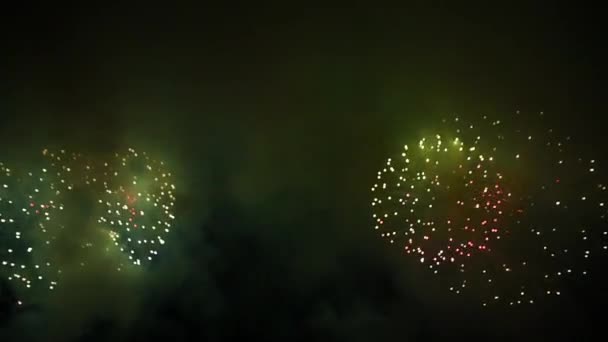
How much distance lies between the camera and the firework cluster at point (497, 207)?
14.1 ft

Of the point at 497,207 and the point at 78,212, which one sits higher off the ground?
the point at 78,212

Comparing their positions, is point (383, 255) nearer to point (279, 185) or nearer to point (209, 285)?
point (279, 185)

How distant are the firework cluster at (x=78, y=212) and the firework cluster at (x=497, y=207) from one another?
211cm

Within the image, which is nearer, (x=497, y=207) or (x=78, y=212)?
(x=497, y=207)

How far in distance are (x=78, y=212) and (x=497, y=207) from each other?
12.6ft

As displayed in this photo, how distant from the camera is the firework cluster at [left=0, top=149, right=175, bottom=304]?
456cm

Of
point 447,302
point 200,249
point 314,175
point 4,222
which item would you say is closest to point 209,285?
point 200,249

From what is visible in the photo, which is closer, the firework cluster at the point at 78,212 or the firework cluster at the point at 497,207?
the firework cluster at the point at 497,207

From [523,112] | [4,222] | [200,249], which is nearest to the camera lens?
[523,112]

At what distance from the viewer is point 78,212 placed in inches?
185

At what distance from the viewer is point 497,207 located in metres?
4.45

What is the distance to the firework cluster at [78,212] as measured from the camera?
15.0 feet

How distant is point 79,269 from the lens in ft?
16.2

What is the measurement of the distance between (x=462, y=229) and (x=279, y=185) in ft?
5.64
